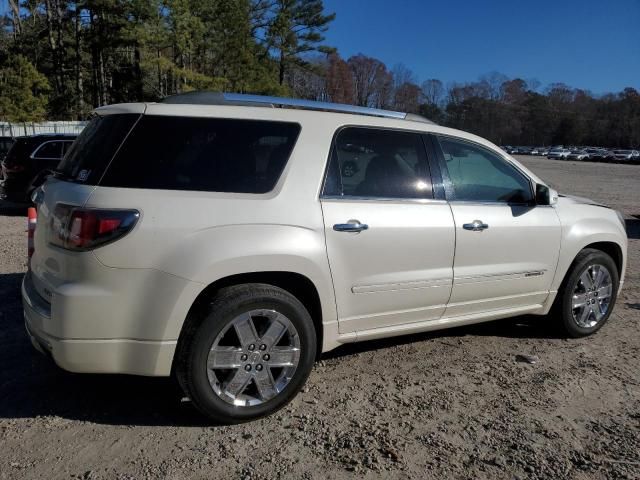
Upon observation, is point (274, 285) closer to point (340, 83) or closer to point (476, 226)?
point (476, 226)

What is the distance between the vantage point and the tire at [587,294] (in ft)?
15.7

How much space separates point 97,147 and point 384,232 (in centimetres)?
181

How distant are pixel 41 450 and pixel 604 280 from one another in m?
4.57

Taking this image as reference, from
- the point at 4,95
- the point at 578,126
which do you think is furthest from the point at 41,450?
the point at 578,126

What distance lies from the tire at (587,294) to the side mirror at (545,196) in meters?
0.64

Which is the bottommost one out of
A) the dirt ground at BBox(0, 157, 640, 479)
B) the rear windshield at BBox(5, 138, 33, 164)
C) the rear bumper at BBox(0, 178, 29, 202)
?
the rear bumper at BBox(0, 178, 29, 202)

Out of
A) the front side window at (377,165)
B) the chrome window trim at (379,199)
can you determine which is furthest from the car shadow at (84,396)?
the front side window at (377,165)

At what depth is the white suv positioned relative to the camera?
296cm

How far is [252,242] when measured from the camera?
3.17 meters

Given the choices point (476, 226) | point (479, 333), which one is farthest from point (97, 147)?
point (479, 333)

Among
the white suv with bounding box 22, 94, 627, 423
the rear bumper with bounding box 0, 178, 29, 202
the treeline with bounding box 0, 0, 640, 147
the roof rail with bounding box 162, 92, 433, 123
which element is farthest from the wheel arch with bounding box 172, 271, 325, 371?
the treeline with bounding box 0, 0, 640, 147

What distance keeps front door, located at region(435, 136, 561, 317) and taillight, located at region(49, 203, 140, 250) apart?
224 centimetres

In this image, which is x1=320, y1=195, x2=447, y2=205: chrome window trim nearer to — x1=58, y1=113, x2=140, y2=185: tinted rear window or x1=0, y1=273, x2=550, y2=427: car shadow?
x1=58, y1=113, x2=140, y2=185: tinted rear window

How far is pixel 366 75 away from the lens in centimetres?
10262
